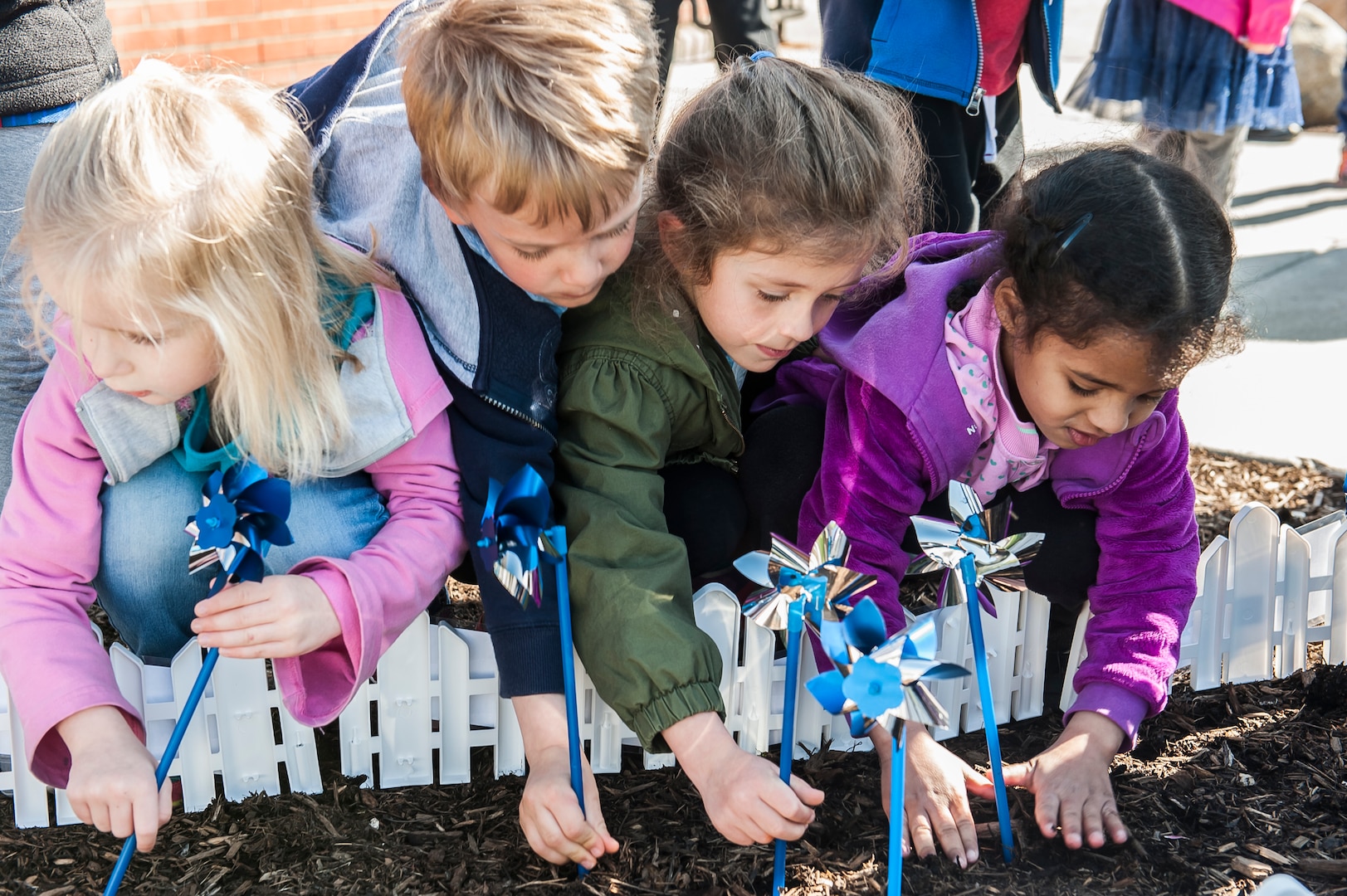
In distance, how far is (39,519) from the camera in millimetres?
1717

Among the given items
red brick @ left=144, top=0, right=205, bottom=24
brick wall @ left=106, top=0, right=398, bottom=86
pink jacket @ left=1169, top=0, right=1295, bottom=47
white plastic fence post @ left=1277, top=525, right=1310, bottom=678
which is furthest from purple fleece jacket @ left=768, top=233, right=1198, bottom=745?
red brick @ left=144, top=0, right=205, bottom=24

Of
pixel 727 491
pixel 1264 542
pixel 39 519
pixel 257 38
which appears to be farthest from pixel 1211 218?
pixel 257 38

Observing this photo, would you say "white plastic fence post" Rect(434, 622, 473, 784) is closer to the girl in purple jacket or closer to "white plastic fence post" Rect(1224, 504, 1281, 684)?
the girl in purple jacket

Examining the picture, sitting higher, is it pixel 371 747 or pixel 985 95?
pixel 985 95

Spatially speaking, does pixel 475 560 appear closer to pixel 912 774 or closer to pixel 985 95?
pixel 912 774

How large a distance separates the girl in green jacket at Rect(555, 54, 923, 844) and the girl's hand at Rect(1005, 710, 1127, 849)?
42cm

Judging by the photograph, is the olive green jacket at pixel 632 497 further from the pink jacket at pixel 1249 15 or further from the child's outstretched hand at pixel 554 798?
the pink jacket at pixel 1249 15

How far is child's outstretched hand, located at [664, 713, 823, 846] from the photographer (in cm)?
155

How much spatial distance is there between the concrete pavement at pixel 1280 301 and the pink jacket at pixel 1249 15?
0.41 m

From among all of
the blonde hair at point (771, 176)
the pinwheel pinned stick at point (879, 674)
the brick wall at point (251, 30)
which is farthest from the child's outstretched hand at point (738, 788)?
the brick wall at point (251, 30)

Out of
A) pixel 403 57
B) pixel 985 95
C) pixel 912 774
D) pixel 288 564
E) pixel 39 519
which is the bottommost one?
pixel 912 774

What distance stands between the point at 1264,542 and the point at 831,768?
0.90 m

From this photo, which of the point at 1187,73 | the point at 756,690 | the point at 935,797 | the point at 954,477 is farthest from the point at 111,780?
the point at 1187,73

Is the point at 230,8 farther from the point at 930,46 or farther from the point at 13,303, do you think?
the point at 930,46
